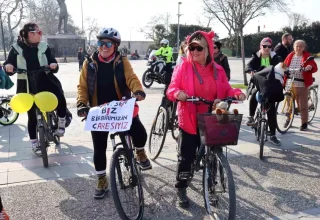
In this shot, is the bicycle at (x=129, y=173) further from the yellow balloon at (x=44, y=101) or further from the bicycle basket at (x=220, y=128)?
the yellow balloon at (x=44, y=101)

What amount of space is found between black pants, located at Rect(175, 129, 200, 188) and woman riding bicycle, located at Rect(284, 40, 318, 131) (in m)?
3.95

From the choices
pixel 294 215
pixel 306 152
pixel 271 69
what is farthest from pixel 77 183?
pixel 306 152

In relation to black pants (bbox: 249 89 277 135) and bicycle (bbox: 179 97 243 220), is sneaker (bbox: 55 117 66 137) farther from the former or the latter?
black pants (bbox: 249 89 277 135)

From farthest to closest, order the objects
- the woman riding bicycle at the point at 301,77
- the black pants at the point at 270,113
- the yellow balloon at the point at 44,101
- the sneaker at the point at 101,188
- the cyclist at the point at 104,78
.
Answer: the woman riding bicycle at the point at 301,77 → the black pants at the point at 270,113 → the yellow balloon at the point at 44,101 → the sneaker at the point at 101,188 → the cyclist at the point at 104,78

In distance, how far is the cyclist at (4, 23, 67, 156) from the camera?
4.85 metres

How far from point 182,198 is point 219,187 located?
646mm

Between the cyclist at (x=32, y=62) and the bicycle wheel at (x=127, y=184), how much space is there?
2307mm

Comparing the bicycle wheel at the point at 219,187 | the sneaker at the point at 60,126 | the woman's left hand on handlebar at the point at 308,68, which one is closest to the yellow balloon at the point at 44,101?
the sneaker at the point at 60,126

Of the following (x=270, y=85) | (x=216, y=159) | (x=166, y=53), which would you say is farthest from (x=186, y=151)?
(x=166, y=53)

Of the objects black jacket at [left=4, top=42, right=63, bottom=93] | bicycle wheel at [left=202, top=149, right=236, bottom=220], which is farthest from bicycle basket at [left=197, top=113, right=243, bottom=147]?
black jacket at [left=4, top=42, right=63, bottom=93]

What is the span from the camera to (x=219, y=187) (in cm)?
320

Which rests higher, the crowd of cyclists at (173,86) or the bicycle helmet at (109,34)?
the bicycle helmet at (109,34)

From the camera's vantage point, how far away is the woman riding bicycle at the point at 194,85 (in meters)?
3.47

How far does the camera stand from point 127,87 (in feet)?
12.4
